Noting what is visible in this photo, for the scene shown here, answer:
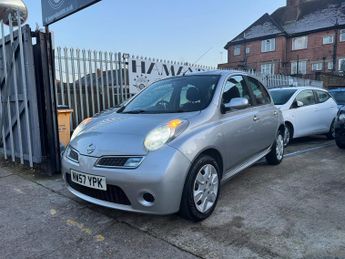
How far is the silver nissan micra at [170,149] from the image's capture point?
2867 mm

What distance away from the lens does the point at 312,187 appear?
4324 mm

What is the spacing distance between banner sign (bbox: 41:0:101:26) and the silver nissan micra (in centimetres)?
183

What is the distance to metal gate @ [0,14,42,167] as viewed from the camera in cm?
488

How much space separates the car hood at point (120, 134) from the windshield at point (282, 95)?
4.64 meters

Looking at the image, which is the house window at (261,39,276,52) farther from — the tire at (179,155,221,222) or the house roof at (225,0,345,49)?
the tire at (179,155,221,222)

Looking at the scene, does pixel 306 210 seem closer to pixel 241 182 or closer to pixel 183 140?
pixel 241 182

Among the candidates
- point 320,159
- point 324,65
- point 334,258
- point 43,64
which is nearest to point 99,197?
point 334,258

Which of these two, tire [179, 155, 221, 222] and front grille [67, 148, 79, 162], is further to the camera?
front grille [67, 148, 79, 162]

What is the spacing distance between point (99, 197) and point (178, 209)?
816 millimetres

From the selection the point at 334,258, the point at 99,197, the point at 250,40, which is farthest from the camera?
the point at 250,40

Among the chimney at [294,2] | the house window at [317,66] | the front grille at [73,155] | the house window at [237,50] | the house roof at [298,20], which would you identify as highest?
the chimney at [294,2]

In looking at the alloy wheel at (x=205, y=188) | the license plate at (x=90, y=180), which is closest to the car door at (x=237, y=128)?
the alloy wheel at (x=205, y=188)

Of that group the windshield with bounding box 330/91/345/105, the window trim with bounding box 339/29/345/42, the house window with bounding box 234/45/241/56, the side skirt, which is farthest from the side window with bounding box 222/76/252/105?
the house window with bounding box 234/45/241/56

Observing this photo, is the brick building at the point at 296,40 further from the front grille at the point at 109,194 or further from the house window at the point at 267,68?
the front grille at the point at 109,194
